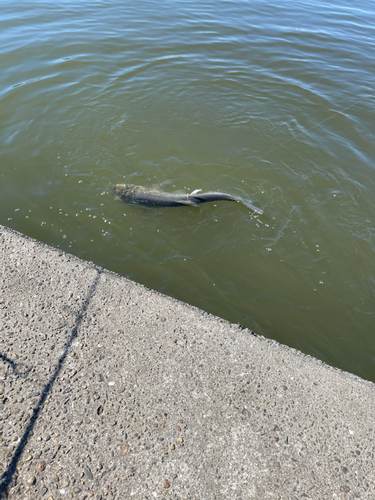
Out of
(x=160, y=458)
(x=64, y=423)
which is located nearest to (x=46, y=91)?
(x=64, y=423)

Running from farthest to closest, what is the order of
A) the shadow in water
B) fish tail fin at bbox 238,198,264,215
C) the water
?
fish tail fin at bbox 238,198,264,215 → the water → the shadow in water

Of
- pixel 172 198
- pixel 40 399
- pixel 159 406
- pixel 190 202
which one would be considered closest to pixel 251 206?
pixel 190 202

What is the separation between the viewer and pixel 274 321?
488 cm

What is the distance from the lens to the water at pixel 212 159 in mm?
5289

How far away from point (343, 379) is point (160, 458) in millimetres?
2116

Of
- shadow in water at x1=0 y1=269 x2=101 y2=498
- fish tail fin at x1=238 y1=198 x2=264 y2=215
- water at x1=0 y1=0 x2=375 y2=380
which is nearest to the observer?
shadow in water at x1=0 y1=269 x2=101 y2=498

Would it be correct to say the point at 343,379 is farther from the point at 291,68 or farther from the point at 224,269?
the point at 291,68

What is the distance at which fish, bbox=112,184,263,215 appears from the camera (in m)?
6.32

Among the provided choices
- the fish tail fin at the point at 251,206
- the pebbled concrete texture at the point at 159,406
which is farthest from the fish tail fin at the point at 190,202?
the pebbled concrete texture at the point at 159,406

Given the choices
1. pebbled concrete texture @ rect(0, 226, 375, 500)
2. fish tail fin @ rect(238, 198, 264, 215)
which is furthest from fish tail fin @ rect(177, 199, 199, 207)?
pebbled concrete texture @ rect(0, 226, 375, 500)

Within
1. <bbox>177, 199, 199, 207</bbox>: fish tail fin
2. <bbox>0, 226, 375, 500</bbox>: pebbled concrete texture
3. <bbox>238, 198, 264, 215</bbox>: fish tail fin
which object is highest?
<bbox>177, 199, 199, 207</bbox>: fish tail fin

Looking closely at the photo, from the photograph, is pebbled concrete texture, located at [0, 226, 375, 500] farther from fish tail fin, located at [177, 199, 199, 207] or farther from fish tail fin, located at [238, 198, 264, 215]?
fish tail fin, located at [238, 198, 264, 215]

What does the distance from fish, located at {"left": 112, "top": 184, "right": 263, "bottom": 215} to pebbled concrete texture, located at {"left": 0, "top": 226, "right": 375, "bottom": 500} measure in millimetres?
2523

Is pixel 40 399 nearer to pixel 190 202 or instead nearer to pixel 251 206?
pixel 190 202
